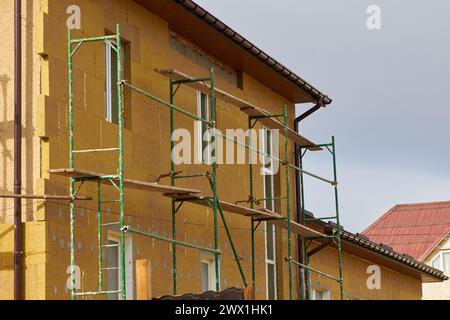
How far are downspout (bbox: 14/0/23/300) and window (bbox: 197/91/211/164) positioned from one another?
468 centimetres

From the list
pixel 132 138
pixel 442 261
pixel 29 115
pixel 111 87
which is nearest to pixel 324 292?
pixel 132 138

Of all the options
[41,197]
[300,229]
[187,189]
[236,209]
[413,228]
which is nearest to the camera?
[41,197]

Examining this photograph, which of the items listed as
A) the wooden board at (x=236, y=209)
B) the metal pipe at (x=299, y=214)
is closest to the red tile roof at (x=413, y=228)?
the metal pipe at (x=299, y=214)

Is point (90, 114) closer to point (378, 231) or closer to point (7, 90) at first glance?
point (7, 90)

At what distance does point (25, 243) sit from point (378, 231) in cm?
3186

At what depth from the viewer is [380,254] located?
25.4 m

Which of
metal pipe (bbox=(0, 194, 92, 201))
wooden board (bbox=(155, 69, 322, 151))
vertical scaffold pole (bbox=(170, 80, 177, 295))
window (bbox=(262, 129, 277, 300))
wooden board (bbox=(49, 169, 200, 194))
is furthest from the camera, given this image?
window (bbox=(262, 129, 277, 300))

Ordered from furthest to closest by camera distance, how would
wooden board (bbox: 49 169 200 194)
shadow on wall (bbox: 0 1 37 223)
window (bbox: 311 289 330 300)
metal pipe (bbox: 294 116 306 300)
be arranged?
window (bbox: 311 289 330 300) < metal pipe (bbox: 294 116 306 300) < shadow on wall (bbox: 0 1 37 223) < wooden board (bbox: 49 169 200 194)

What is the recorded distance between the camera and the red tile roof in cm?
4294

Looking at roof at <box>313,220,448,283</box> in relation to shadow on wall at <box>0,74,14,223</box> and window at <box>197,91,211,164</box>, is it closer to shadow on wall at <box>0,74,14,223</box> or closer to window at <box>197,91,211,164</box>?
window at <box>197,91,211,164</box>

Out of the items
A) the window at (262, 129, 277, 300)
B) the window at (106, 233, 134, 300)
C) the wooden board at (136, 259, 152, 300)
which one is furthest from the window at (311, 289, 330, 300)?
the wooden board at (136, 259, 152, 300)

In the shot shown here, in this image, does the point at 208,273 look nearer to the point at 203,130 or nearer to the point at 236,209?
the point at 236,209

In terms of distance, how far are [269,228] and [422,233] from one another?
22.9m

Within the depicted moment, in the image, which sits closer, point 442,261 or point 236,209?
point 236,209
